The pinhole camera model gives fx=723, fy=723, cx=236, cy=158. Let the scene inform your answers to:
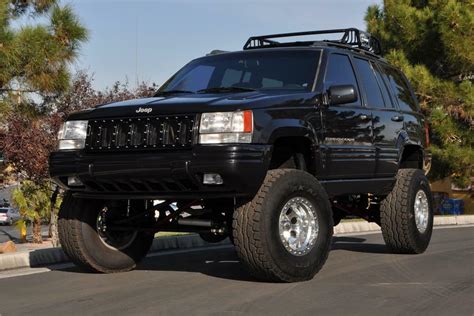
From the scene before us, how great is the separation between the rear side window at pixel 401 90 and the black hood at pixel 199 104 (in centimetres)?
233

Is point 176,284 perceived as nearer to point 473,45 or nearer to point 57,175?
point 57,175

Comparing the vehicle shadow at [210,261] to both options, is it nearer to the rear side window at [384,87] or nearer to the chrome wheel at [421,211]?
the chrome wheel at [421,211]

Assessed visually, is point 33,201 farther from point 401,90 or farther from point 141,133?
point 141,133

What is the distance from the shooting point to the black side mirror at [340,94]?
652 cm

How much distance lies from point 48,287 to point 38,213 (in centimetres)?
1307

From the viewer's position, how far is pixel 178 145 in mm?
5758

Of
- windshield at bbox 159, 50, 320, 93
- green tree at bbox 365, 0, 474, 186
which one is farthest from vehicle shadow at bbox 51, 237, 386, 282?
green tree at bbox 365, 0, 474, 186

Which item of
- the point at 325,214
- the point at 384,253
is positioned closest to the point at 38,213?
the point at 384,253

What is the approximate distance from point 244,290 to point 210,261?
82.0 inches

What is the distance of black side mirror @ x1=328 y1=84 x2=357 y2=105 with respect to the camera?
6516mm

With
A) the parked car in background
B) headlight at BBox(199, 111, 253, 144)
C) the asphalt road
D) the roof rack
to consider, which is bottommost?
the parked car in background

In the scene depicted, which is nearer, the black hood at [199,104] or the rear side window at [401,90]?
the black hood at [199,104]

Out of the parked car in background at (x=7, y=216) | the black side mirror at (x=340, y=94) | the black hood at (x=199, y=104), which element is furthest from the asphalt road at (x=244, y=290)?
the parked car in background at (x=7, y=216)

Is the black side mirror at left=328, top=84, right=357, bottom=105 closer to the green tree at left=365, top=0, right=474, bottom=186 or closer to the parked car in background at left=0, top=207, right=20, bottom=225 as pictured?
the green tree at left=365, top=0, right=474, bottom=186
